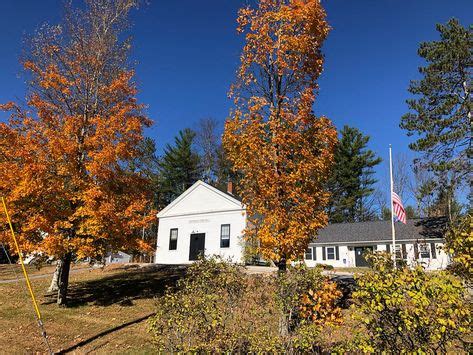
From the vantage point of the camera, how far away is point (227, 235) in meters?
27.6

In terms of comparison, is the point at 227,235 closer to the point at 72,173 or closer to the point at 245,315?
the point at 72,173

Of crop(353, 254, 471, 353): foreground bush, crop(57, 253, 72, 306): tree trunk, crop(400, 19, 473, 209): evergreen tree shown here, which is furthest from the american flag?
crop(353, 254, 471, 353): foreground bush

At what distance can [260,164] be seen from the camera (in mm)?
9578

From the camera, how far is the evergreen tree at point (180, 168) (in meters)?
48.8

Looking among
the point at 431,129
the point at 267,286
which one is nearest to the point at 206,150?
the point at 431,129

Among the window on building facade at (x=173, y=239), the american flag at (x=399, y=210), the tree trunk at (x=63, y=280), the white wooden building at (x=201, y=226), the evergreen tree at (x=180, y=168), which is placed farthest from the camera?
the evergreen tree at (x=180, y=168)

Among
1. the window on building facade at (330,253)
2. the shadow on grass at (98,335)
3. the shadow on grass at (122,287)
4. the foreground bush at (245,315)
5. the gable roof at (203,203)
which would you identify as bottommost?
the shadow on grass at (98,335)

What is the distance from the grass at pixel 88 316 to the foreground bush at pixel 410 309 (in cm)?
610

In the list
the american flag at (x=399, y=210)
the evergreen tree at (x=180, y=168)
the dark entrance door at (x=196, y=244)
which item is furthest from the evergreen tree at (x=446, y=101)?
the evergreen tree at (x=180, y=168)

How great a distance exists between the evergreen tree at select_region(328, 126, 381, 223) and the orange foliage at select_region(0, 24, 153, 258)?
34676 millimetres

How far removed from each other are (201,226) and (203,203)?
1910mm

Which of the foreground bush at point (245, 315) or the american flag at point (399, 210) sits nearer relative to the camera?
the foreground bush at point (245, 315)

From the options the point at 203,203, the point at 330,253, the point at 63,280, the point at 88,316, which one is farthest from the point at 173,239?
the point at 88,316

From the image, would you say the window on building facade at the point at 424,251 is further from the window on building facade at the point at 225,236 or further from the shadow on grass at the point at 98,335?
the shadow on grass at the point at 98,335
